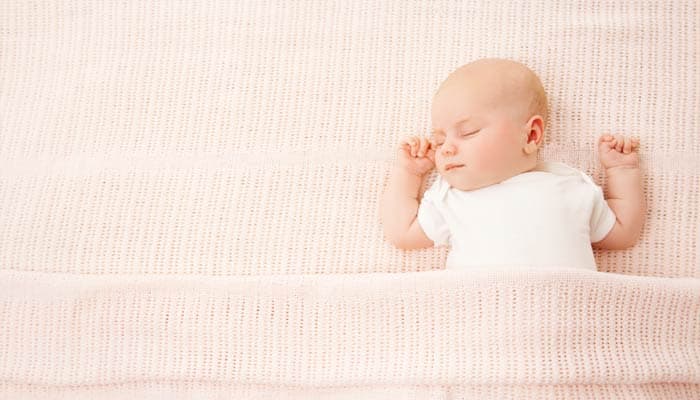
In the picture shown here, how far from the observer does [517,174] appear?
1280 millimetres

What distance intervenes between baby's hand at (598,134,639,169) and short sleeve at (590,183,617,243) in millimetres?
75

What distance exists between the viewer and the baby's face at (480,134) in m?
Answer: 1.23

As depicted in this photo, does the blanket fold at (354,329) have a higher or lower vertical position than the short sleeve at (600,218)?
lower

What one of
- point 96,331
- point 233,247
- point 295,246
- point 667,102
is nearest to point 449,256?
point 295,246

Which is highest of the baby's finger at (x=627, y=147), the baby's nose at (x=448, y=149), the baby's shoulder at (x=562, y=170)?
the baby's finger at (x=627, y=147)

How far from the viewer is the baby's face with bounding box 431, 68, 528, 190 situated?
1233 millimetres

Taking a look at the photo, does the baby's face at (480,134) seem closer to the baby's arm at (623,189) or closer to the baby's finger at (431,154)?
the baby's finger at (431,154)

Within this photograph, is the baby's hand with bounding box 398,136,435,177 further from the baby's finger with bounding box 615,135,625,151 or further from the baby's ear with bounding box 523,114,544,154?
the baby's finger with bounding box 615,135,625,151

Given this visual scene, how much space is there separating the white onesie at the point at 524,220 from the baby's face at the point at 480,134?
39mm

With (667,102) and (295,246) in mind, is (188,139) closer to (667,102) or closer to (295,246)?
(295,246)

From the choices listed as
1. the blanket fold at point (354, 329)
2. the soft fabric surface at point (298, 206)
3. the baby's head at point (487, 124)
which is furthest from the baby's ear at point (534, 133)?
the blanket fold at point (354, 329)

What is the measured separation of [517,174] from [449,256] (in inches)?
7.8

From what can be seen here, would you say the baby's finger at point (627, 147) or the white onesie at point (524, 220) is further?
the baby's finger at point (627, 147)

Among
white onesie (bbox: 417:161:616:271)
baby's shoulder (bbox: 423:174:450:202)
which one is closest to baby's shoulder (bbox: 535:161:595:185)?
white onesie (bbox: 417:161:616:271)
